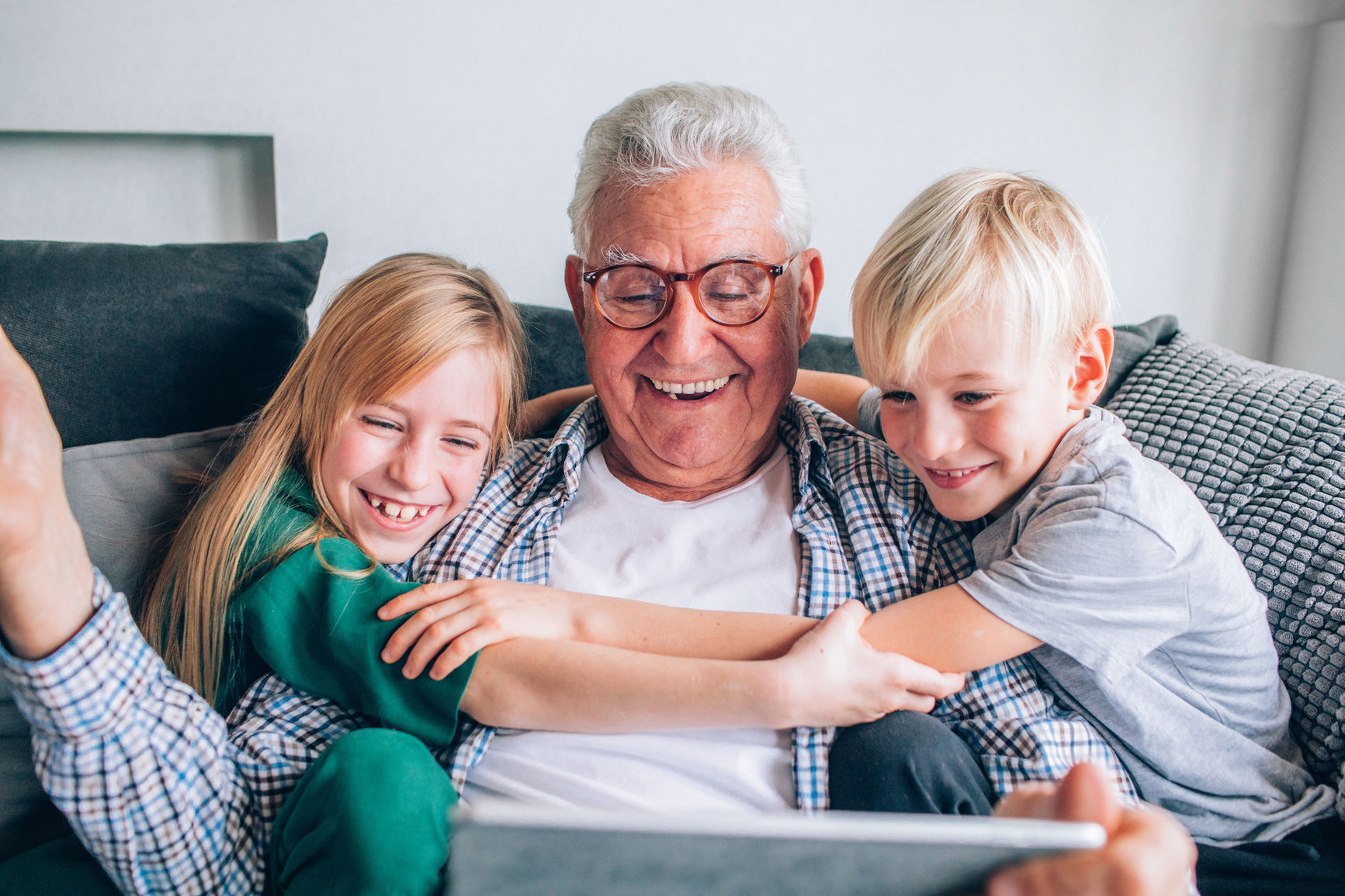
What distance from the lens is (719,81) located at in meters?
2.13

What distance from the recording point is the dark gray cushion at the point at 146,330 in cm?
143

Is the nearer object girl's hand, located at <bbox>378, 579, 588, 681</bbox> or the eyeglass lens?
girl's hand, located at <bbox>378, 579, 588, 681</bbox>

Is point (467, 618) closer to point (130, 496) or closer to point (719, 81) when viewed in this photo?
point (130, 496)

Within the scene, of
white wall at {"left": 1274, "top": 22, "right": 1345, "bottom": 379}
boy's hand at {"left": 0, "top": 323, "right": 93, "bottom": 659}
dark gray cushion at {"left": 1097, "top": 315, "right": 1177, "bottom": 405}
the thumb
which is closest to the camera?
the thumb

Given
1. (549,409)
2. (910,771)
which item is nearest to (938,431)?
(910,771)

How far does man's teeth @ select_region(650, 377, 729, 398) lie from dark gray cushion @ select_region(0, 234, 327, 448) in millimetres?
732

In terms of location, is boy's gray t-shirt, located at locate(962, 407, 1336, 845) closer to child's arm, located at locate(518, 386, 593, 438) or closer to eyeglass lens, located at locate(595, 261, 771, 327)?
eyeglass lens, located at locate(595, 261, 771, 327)

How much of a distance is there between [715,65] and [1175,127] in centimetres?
120

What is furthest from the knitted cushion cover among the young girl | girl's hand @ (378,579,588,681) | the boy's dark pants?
girl's hand @ (378,579,588,681)

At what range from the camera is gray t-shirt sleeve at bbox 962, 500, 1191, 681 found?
1094 mm

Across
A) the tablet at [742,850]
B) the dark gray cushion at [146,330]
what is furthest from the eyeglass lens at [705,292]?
the tablet at [742,850]

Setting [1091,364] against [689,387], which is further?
[689,387]

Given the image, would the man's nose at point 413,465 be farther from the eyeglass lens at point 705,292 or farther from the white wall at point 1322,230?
the white wall at point 1322,230

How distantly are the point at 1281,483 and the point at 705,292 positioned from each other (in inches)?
36.1
